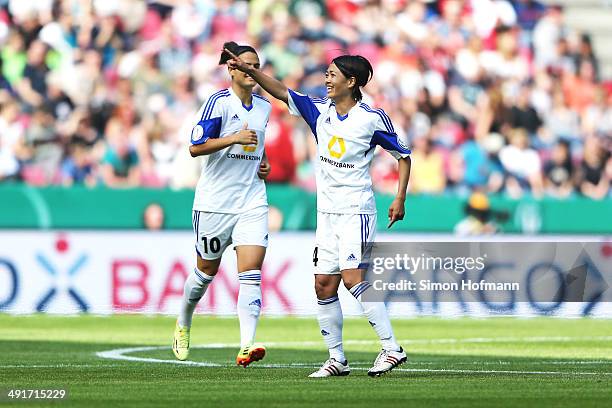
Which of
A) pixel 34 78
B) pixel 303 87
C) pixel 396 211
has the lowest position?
pixel 396 211

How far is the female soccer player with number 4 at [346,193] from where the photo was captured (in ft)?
33.4

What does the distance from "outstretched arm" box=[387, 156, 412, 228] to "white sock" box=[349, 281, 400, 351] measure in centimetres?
52

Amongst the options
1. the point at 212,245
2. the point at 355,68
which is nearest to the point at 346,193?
the point at 355,68

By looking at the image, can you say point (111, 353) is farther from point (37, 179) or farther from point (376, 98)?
point (376, 98)

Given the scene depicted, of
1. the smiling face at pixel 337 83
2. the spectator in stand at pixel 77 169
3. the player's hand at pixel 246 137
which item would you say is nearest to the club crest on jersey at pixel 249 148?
the player's hand at pixel 246 137

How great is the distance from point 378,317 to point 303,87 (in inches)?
541

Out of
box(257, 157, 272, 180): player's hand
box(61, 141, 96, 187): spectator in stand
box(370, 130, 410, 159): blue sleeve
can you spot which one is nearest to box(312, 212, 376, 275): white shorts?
box(370, 130, 410, 159): blue sleeve

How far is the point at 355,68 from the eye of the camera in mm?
10281

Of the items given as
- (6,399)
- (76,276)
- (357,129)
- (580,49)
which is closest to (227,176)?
(357,129)

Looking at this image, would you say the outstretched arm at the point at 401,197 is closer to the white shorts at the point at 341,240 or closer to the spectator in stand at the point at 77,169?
the white shorts at the point at 341,240

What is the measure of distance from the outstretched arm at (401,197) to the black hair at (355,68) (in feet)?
1.96

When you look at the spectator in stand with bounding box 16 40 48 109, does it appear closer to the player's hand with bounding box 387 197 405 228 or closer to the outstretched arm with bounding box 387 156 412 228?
the outstretched arm with bounding box 387 156 412 228

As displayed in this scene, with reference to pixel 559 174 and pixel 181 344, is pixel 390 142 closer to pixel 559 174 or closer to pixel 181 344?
pixel 181 344

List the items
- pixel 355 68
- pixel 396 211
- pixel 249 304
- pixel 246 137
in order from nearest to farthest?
pixel 396 211, pixel 355 68, pixel 246 137, pixel 249 304
